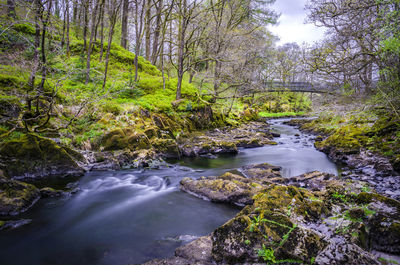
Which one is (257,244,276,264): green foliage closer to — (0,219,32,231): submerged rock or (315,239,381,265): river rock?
(315,239,381,265): river rock

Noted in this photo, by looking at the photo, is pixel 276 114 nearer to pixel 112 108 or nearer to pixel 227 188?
pixel 112 108

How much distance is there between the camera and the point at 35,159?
5.91 meters

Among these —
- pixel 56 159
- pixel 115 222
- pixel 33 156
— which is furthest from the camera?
pixel 56 159

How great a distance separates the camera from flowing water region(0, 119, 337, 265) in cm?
341

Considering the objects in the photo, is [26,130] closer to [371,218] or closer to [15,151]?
[15,151]

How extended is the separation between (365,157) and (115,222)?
8756 mm

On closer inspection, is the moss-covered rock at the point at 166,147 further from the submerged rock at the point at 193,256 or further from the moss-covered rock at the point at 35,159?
the submerged rock at the point at 193,256

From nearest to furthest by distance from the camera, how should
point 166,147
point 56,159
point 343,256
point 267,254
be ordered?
point 343,256 → point 267,254 → point 56,159 → point 166,147

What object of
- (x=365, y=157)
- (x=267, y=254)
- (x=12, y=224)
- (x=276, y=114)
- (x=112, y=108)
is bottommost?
(x=12, y=224)

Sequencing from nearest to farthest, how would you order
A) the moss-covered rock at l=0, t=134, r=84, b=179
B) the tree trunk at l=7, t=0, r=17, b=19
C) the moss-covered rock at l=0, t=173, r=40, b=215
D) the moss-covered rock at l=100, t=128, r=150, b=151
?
1. the moss-covered rock at l=0, t=173, r=40, b=215
2. the tree trunk at l=7, t=0, r=17, b=19
3. the moss-covered rock at l=0, t=134, r=84, b=179
4. the moss-covered rock at l=100, t=128, r=150, b=151

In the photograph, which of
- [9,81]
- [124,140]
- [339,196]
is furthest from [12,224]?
[9,81]

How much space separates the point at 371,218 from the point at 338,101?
741 cm

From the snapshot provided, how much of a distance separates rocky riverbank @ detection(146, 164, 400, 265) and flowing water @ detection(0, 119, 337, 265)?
38.1 inches

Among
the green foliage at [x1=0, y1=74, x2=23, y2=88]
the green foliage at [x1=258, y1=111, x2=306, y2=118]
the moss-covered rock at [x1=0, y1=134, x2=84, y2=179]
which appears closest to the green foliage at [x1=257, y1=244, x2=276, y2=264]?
the moss-covered rock at [x1=0, y1=134, x2=84, y2=179]
